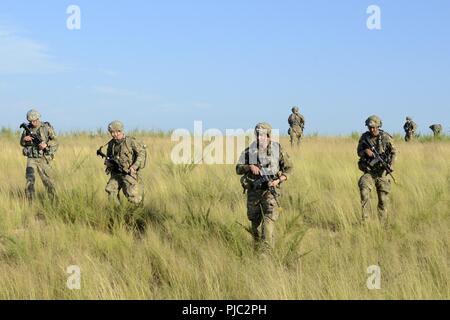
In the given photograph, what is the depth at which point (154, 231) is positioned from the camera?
254 inches

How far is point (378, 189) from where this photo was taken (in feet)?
24.8

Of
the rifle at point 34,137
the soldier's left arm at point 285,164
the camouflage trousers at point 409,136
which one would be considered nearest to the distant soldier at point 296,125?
the camouflage trousers at point 409,136

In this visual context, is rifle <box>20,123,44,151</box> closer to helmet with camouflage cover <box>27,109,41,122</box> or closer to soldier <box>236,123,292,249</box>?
helmet with camouflage cover <box>27,109,41,122</box>

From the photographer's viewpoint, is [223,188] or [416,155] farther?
[416,155]

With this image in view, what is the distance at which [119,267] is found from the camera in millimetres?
4988

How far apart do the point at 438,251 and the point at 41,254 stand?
4255 mm

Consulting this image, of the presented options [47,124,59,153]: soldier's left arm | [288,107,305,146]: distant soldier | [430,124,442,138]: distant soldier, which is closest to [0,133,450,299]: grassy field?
[47,124,59,153]: soldier's left arm

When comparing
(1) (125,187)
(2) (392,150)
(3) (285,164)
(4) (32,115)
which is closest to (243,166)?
(3) (285,164)

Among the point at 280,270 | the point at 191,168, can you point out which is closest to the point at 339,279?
the point at 280,270

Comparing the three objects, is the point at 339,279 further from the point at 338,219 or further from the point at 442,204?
the point at 442,204

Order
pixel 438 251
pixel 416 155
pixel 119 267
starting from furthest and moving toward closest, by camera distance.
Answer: pixel 416 155
pixel 438 251
pixel 119 267

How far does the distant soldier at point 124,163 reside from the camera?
7555mm

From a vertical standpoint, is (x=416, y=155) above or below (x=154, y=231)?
above

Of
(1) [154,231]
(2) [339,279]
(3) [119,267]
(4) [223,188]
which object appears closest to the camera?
(2) [339,279]
